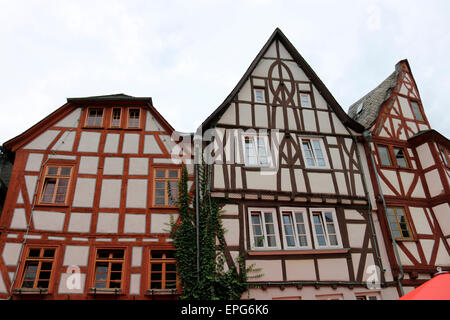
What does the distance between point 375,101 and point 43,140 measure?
13440mm

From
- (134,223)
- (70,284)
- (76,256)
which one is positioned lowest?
(70,284)

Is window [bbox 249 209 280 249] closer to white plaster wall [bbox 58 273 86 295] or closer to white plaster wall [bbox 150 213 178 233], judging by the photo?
white plaster wall [bbox 150 213 178 233]

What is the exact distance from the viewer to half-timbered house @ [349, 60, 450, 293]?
12.1m

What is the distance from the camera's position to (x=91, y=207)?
11.2 metres

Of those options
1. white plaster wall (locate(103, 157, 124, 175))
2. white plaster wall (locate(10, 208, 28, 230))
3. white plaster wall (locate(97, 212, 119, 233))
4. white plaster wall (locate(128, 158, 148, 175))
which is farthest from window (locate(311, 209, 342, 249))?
white plaster wall (locate(10, 208, 28, 230))

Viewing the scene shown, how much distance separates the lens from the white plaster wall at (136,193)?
Result: 1148 cm

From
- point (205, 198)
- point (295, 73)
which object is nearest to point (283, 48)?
point (295, 73)

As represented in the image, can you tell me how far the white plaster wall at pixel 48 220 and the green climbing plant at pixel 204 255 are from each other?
3.37 meters

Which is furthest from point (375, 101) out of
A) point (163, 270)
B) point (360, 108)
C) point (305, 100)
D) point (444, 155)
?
point (163, 270)

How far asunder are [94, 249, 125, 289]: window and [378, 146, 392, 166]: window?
997cm

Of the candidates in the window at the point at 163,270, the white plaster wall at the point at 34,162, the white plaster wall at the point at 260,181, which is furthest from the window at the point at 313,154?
the white plaster wall at the point at 34,162

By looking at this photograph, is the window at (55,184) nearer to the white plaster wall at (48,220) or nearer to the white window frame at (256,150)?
the white plaster wall at (48,220)

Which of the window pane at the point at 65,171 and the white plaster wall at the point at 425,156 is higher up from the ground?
the white plaster wall at the point at 425,156

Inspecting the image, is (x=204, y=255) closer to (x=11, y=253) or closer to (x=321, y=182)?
(x=321, y=182)
